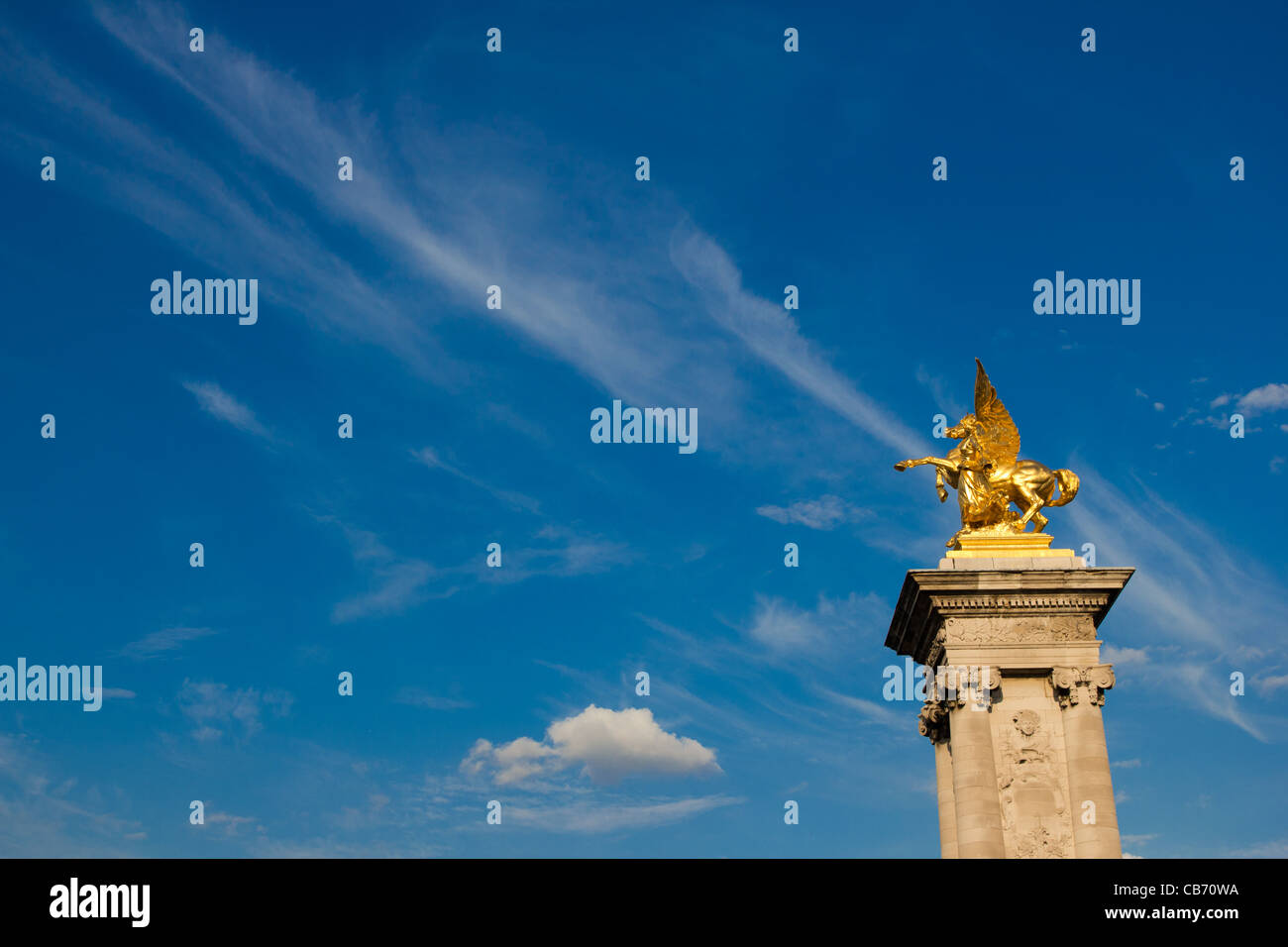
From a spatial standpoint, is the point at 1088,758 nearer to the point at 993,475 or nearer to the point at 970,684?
the point at 970,684

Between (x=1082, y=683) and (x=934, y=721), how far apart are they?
3740 millimetres

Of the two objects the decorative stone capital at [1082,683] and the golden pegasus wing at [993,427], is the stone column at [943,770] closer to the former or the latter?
the decorative stone capital at [1082,683]

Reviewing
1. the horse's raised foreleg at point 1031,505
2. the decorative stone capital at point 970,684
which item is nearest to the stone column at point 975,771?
the decorative stone capital at point 970,684

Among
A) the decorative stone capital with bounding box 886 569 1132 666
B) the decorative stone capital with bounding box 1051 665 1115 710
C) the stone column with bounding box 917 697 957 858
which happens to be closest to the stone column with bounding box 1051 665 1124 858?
the decorative stone capital with bounding box 1051 665 1115 710

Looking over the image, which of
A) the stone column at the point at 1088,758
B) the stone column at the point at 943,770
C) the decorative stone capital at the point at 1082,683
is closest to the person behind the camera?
the stone column at the point at 1088,758

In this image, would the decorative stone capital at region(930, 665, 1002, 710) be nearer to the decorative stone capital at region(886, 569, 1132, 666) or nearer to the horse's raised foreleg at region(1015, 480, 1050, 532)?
the decorative stone capital at region(886, 569, 1132, 666)

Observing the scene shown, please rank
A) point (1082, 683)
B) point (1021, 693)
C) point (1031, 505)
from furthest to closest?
point (1031, 505), point (1021, 693), point (1082, 683)

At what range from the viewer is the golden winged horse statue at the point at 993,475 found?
94.5 ft

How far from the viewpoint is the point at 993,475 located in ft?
95.6

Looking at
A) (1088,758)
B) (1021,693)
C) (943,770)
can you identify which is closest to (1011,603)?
(1021,693)

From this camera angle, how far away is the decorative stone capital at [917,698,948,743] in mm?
27453

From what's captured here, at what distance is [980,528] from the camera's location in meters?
28.8
